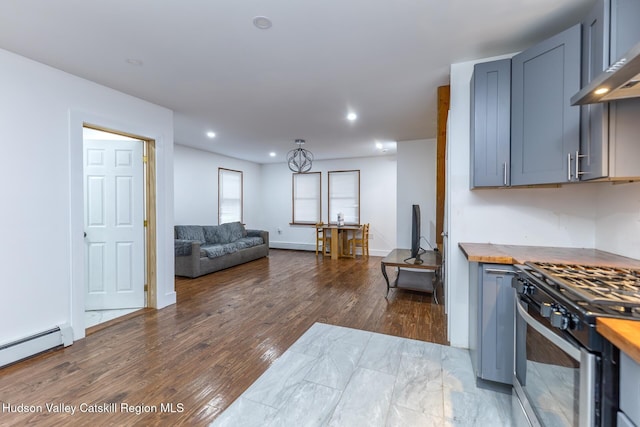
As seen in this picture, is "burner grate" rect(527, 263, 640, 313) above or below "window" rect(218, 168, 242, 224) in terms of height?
below

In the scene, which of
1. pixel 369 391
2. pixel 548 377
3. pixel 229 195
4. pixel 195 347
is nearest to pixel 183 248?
pixel 229 195

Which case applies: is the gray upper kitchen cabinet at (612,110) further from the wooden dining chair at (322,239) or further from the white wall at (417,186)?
the wooden dining chair at (322,239)

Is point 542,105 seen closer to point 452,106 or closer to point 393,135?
point 452,106

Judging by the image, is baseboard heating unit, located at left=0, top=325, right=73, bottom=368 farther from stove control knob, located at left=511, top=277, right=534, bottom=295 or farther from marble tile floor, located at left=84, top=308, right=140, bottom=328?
stove control knob, located at left=511, top=277, right=534, bottom=295

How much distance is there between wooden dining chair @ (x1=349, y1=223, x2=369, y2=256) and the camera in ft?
22.4

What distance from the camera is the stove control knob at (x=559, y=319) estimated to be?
1.04 meters

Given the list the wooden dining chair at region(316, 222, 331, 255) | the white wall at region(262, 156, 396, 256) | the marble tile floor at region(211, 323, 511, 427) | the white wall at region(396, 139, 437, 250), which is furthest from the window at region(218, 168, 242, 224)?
the marble tile floor at region(211, 323, 511, 427)

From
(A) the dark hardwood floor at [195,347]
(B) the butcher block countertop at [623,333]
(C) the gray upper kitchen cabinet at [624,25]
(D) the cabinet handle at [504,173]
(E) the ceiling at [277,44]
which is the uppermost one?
(E) the ceiling at [277,44]

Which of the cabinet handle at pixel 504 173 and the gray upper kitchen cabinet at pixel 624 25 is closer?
the gray upper kitchen cabinet at pixel 624 25

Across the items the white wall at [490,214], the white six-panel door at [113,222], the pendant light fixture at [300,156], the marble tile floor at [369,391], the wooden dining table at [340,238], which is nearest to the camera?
the marble tile floor at [369,391]

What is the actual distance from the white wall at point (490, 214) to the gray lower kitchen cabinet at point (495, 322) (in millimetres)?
645

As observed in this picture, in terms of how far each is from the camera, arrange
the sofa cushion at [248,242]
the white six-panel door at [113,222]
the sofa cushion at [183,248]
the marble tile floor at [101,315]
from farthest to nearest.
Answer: the sofa cushion at [248,242], the sofa cushion at [183,248], the white six-panel door at [113,222], the marble tile floor at [101,315]

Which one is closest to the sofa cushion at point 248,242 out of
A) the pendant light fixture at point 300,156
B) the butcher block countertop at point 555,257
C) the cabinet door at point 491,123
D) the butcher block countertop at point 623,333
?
the pendant light fixture at point 300,156

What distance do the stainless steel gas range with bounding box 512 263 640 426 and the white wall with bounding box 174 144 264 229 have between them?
6004 mm
